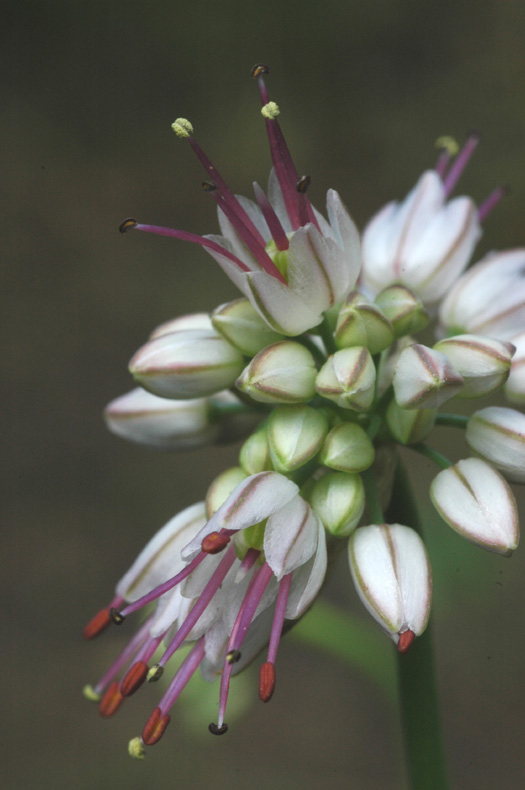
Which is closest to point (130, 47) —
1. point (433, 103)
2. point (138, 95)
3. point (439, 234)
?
point (138, 95)

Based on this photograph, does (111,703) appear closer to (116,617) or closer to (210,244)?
(116,617)

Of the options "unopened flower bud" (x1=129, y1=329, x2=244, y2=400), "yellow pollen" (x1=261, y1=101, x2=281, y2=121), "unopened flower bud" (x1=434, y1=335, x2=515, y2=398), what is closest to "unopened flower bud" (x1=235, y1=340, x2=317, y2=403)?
"unopened flower bud" (x1=129, y1=329, x2=244, y2=400)

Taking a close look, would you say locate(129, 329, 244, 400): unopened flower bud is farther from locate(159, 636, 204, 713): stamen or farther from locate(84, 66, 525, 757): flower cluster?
locate(159, 636, 204, 713): stamen

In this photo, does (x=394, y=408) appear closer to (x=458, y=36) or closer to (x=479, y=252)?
(x=479, y=252)

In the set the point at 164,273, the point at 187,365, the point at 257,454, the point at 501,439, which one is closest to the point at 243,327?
the point at 187,365

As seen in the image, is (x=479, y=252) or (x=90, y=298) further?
(x=90, y=298)

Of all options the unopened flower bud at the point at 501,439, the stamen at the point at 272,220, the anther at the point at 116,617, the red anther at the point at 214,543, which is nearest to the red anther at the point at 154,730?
the anther at the point at 116,617

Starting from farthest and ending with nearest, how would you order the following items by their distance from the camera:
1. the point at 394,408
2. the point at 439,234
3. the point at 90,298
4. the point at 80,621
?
the point at 90,298, the point at 80,621, the point at 439,234, the point at 394,408
